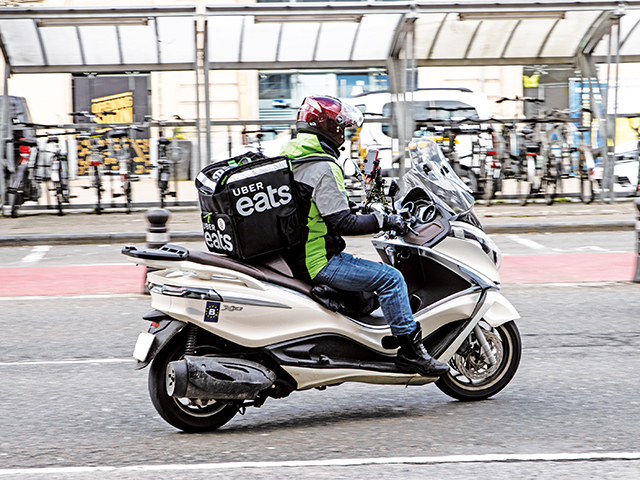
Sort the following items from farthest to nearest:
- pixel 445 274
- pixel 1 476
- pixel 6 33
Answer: pixel 6 33 → pixel 445 274 → pixel 1 476

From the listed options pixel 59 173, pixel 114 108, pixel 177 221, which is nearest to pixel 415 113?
pixel 177 221

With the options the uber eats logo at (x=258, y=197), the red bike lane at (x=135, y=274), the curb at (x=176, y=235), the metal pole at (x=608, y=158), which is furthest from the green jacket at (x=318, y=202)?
the metal pole at (x=608, y=158)

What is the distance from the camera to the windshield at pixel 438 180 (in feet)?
17.0

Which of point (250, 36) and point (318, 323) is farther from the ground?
point (250, 36)

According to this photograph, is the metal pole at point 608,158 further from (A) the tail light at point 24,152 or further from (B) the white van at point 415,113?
(A) the tail light at point 24,152

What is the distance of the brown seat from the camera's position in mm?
4637

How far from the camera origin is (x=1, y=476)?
4.09 metres

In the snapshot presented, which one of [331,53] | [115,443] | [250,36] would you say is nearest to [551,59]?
[331,53]

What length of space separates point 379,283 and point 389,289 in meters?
0.06

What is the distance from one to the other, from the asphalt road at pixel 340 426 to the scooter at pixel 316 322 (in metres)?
0.22

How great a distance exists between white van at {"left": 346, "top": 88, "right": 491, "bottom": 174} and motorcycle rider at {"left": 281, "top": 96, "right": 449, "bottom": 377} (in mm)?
11694

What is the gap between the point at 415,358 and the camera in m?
4.93

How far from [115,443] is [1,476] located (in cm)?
65

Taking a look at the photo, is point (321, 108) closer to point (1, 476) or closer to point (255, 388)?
point (255, 388)
